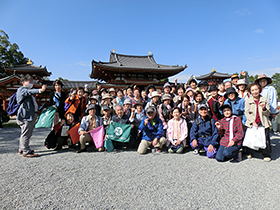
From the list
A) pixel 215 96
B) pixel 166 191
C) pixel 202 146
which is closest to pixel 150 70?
pixel 215 96

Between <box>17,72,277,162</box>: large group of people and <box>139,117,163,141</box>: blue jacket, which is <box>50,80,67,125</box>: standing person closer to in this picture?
<box>17,72,277,162</box>: large group of people

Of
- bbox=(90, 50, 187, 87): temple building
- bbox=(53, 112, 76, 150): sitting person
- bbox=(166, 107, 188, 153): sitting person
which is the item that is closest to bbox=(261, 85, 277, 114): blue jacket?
bbox=(166, 107, 188, 153): sitting person

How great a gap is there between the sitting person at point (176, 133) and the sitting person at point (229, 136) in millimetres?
928

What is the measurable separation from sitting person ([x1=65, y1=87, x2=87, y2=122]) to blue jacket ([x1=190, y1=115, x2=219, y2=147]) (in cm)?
349

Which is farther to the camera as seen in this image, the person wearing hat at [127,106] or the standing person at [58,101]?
the person wearing hat at [127,106]

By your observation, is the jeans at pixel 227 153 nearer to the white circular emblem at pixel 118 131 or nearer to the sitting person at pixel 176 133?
the sitting person at pixel 176 133

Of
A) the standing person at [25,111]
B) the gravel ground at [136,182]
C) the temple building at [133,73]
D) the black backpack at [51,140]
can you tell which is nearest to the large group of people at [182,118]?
the standing person at [25,111]

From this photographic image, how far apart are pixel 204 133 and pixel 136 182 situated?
2.48m

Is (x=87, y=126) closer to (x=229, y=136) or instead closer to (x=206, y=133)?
(x=206, y=133)

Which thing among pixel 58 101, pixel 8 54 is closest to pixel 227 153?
pixel 58 101

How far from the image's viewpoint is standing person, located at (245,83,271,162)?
12.4ft

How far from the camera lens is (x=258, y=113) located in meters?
3.88

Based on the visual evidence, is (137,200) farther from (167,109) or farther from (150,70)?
(150,70)

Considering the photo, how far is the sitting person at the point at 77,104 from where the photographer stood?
4945mm
